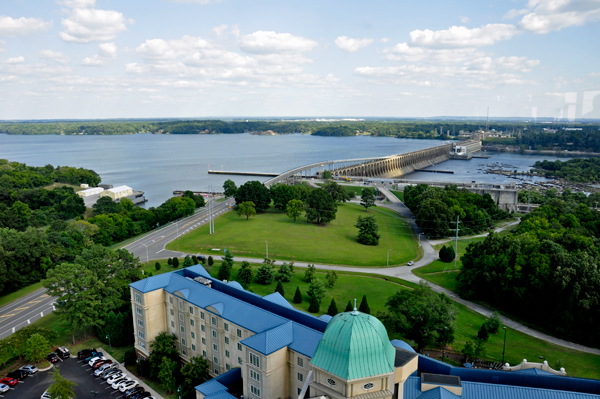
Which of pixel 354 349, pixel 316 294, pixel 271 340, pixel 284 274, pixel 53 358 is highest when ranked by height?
pixel 354 349

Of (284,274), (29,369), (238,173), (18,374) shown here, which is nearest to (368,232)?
(284,274)

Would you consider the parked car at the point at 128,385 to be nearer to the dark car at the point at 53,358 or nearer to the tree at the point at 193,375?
the tree at the point at 193,375

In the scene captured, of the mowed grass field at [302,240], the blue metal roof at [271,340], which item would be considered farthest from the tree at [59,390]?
the mowed grass field at [302,240]

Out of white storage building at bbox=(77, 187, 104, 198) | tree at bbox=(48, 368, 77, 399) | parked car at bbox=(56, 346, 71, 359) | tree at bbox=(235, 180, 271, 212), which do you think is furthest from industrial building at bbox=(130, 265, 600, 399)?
white storage building at bbox=(77, 187, 104, 198)

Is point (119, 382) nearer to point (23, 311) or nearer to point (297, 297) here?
point (297, 297)

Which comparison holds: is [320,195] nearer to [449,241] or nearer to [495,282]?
[449,241]

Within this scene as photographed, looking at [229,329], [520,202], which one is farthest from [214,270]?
[520,202]

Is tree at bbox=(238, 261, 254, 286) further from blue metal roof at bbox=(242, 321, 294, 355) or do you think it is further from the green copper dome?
the green copper dome
